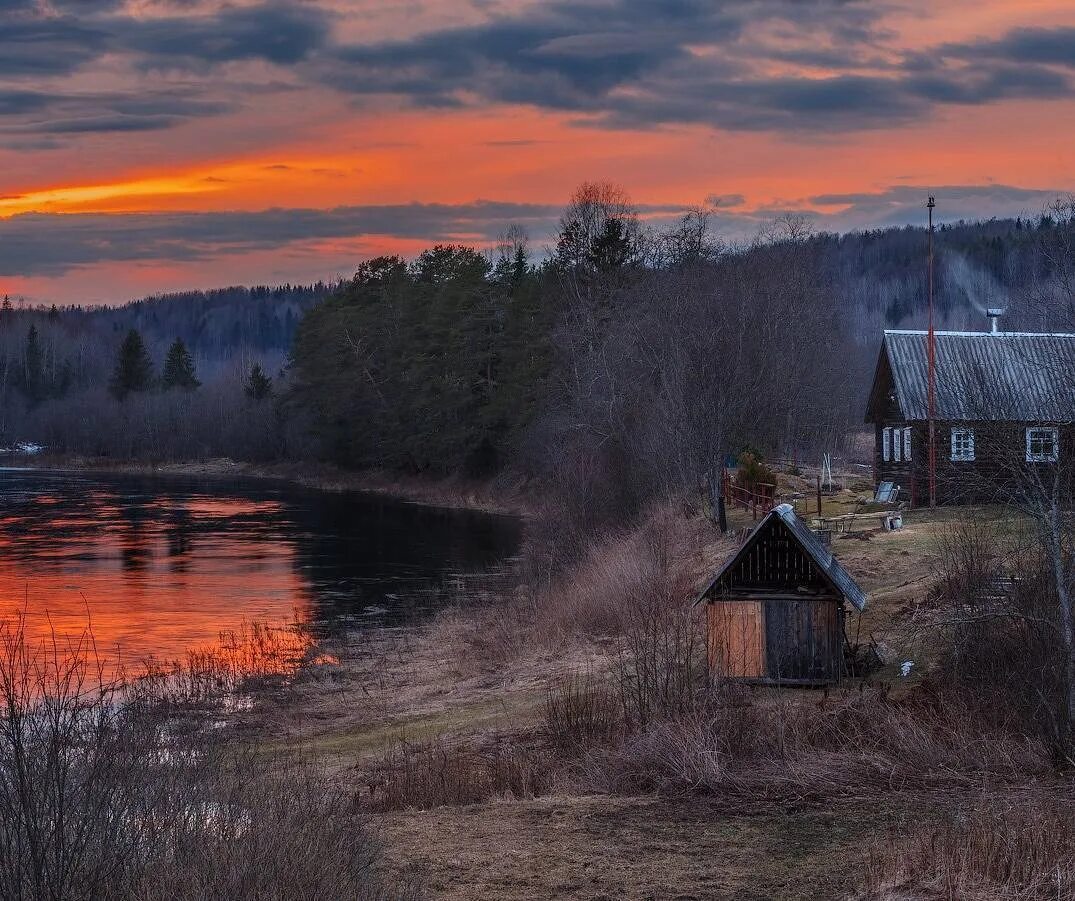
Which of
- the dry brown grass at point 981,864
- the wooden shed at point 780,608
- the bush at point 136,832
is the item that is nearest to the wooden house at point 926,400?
the wooden shed at point 780,608

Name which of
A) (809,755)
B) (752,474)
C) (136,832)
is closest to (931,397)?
(752,474)

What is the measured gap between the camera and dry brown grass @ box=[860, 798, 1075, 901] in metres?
11.6

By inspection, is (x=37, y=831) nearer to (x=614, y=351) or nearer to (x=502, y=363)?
(x=614, y=351)

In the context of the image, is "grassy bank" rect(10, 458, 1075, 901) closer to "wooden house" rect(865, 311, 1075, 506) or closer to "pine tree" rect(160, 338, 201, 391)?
"wooden house" rect(865, 311, 1075, 506)

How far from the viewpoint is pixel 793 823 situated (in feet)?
48.5

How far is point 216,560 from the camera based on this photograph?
51.2 metres

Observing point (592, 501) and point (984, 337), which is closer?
point (984, 337)

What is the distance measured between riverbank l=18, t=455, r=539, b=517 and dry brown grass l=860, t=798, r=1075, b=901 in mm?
58804

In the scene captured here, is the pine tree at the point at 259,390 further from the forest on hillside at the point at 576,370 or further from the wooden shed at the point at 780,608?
the wooden shed at the point at 780,608

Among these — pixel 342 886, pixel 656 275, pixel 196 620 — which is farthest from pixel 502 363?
pixel 342 886

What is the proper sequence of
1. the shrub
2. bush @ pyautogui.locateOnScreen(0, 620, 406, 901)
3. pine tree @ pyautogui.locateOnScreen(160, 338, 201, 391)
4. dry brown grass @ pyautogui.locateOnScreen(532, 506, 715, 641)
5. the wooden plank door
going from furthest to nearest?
pine tree @ pyautogui.locateOnScreen(160, 338, 201, 391) → dry brown grass @ pyautogui.locateOnScreen(532, 506, 715, 641) → the wooden plank door → the shrub → bush @ pyautogui.locateOnScreen(0, 620, 406, 901)

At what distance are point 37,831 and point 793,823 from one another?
836 cm

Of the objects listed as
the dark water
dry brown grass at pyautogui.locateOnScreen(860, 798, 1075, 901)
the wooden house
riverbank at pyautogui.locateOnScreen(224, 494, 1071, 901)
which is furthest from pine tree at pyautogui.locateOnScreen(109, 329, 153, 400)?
dry brown grass at pyautogui.locateOnScreen(860, 798, 1075, 901)

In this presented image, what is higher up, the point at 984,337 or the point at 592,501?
the point at 984,337
